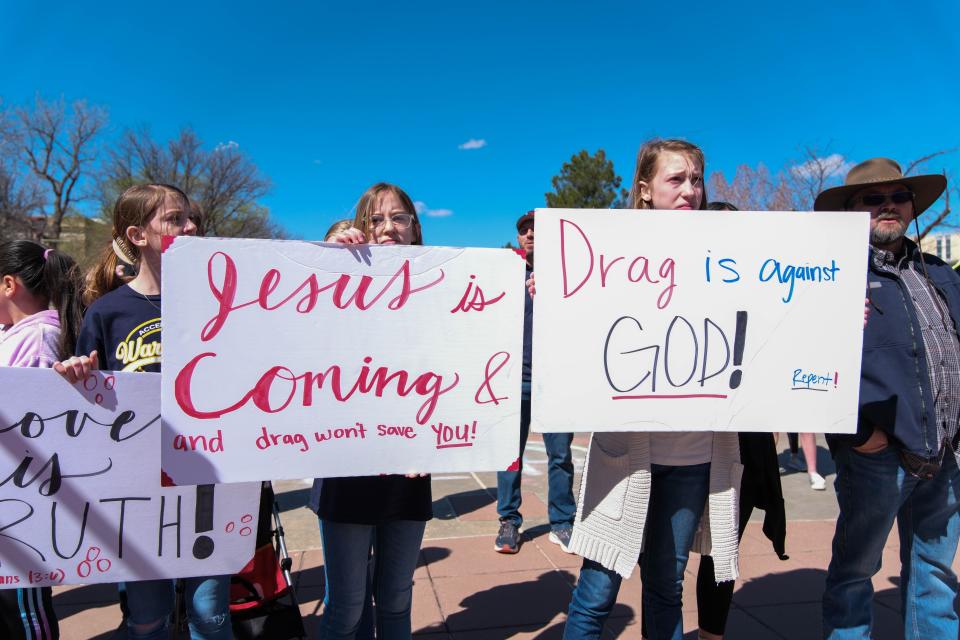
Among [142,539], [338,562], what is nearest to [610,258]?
[338,562]

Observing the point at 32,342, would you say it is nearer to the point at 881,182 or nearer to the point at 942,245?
the point at 881,182

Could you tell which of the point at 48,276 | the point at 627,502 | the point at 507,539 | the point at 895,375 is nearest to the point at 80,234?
the point at 48,276

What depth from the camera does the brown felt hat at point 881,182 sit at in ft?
7.74

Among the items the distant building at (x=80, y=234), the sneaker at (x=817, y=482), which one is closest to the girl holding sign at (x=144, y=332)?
the sneaker at (x=817, y=482)

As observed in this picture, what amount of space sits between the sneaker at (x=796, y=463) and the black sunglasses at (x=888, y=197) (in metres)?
4.01

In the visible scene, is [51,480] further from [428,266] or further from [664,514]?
[664,514]

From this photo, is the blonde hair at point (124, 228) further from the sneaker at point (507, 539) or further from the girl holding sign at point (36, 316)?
the sneaker at point (507, 539)

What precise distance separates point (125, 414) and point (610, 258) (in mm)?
1477

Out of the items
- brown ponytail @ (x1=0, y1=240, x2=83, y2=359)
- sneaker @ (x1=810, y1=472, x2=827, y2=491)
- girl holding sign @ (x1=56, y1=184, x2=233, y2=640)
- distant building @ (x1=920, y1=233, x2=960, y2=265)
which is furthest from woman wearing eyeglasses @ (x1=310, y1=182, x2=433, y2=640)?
distant building @ (x1=920, y1=233, x2=960, y2=265)

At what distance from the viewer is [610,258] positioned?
1865 millimetres

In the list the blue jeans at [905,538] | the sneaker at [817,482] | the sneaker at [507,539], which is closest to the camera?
the blue jeans at [905,538]

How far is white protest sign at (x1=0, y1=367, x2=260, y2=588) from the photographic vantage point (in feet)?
5.65

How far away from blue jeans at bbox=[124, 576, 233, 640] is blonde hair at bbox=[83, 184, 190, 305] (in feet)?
3.34

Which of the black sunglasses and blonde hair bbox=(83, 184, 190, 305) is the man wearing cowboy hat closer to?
the black sunglasses
